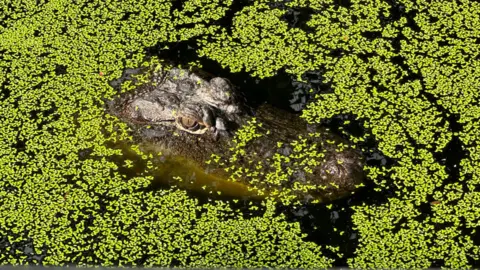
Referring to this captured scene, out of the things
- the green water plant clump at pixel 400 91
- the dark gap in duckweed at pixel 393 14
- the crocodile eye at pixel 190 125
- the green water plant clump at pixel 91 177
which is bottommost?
the green water plant clump at pixel 91 177

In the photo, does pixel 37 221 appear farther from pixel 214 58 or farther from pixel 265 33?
pixel 265 33

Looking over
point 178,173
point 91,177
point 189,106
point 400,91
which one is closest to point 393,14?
point 400,91

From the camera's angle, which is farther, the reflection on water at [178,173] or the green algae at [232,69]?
the reflection on water at [178,173]

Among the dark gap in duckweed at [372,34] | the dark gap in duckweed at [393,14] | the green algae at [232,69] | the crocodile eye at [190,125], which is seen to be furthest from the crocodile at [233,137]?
the dark gap in duckweed at [393,14]

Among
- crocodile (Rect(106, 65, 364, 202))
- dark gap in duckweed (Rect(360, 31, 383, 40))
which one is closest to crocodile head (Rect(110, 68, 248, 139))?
crocodile (Rect(106, 65, 364, 202))

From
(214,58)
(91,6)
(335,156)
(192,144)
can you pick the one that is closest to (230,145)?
(192,144)

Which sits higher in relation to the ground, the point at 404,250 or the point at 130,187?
the point at 404,250

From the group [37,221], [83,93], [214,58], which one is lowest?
[37,221]

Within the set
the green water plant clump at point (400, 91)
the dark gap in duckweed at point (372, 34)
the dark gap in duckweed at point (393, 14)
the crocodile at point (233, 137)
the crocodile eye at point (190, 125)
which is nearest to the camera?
the green water plant clump at point (400, 91)

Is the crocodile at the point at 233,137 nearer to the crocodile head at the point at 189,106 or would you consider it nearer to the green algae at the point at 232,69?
the crocodile head at the point at 189,106
